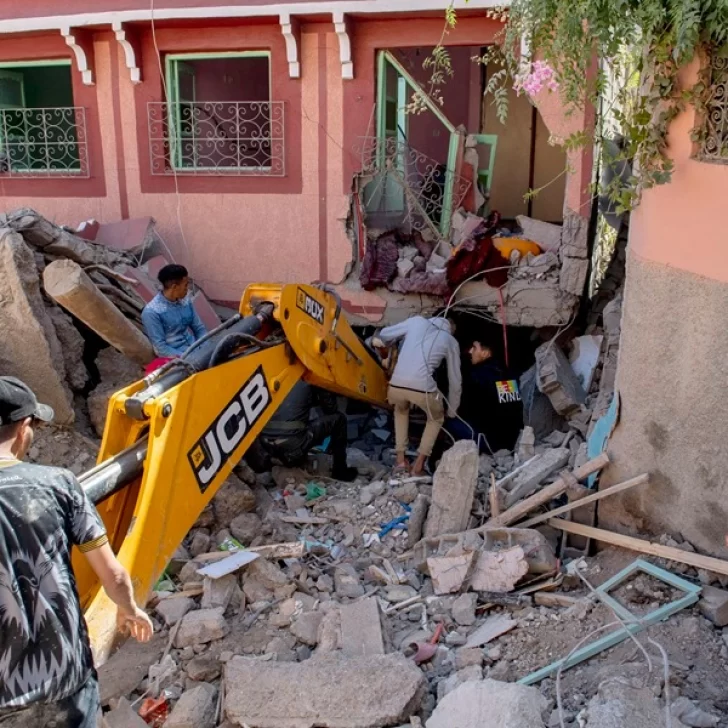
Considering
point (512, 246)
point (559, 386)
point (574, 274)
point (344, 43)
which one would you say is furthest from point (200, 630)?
point (344, 43)

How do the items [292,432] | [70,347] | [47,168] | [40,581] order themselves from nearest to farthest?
[40,581], [70,347], [292,432], [47,168]

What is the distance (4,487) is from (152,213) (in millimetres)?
7882

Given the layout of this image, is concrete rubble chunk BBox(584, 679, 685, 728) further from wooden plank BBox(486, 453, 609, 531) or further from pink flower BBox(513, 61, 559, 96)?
pink flower BBox(513, 61, 559, 96)

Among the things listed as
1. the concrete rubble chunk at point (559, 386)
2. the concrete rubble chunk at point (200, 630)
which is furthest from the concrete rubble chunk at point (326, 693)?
the concrete rubble chunk at point (559, 386)

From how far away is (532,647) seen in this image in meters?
4.24

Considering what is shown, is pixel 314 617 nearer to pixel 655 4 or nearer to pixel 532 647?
pixel 532 647

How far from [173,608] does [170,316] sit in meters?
2.34

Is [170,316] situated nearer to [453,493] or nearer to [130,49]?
[453,493]

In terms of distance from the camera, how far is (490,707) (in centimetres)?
356

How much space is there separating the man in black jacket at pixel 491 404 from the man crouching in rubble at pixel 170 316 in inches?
123

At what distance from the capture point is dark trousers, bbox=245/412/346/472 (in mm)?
6910

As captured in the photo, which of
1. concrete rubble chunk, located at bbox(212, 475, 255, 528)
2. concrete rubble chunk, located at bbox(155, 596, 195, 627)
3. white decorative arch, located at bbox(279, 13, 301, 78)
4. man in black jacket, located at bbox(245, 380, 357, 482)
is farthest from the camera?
white decorative arch, located at bbox(279, 13, 301, 78)

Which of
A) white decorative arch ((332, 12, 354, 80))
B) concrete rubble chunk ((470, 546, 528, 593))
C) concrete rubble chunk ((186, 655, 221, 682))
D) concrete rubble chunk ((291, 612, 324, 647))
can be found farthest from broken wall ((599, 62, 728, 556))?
white decorative arch ((332, 12, 354, 80))

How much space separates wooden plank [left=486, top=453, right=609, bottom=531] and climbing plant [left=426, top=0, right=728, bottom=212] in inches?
64.3
